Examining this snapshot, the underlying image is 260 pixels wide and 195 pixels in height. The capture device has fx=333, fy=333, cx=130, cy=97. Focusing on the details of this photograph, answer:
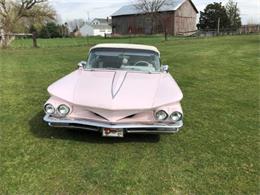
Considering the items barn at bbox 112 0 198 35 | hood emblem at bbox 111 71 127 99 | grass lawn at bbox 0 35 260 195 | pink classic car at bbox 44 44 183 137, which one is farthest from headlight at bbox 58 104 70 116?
barn at bbox 112 0 198 35

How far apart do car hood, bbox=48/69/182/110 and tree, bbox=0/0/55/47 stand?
24.3 m

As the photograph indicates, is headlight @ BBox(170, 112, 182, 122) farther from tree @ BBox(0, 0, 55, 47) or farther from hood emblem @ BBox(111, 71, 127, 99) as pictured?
tree @ BBox(0, 0, 55, 47)

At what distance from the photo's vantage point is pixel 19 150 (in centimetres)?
432

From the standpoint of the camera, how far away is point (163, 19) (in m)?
62.2

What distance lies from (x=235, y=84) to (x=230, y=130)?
4.30 meters

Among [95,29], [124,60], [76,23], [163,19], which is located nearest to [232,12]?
[163,19]

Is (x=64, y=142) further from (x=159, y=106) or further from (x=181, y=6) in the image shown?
(x=181, y=6)

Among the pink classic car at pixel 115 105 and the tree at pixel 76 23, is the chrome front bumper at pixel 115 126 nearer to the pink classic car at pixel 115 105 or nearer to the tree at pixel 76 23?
the pink classic car at pixel 115 105

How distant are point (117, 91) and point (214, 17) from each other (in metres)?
63.8

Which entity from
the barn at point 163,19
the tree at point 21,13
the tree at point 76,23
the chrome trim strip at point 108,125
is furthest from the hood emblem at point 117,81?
the tree at point 76,23

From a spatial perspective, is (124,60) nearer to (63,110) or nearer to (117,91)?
(117,91)

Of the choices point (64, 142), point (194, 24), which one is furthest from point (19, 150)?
point (194, 24)

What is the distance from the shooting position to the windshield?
5.78 m

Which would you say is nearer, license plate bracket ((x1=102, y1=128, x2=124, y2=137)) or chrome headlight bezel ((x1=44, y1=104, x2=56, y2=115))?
license plate bracket ((x1=102, y1=128, x2=124, y2=137))
